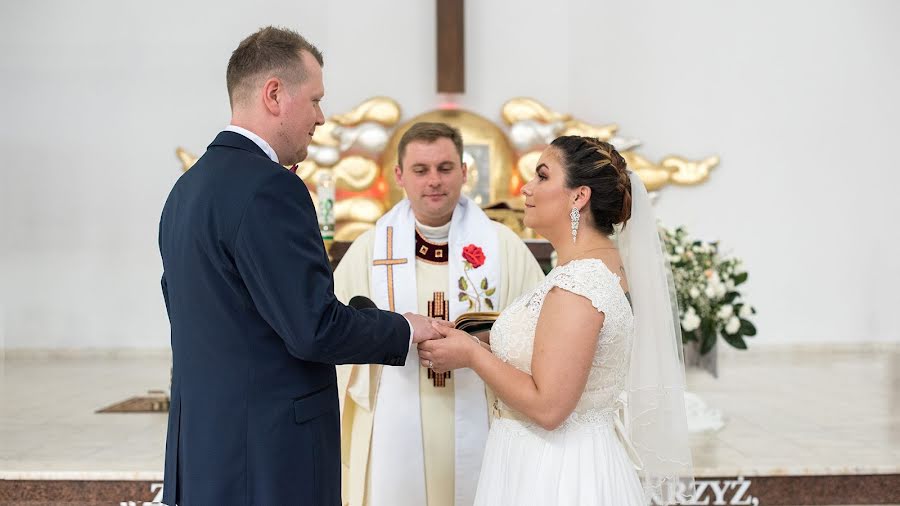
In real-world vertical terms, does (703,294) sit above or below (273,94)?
below

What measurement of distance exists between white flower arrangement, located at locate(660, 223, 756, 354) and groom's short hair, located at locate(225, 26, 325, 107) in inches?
131

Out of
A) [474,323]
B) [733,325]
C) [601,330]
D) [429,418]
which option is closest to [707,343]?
[733,325]

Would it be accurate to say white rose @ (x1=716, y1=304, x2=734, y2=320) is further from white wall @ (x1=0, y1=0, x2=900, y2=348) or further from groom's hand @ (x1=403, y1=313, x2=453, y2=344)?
groom's hand @ (x1=403, y1=313, x2=453, y2=344)

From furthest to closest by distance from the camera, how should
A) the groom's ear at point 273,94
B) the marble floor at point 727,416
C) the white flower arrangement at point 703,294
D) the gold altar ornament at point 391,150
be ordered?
the gold altar ornament at point 391,150
the white flower arrangement at point 703,294
the marble floor at point 727,416
the groom's ear at point 273,94

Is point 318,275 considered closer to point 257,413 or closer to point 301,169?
point 257,413

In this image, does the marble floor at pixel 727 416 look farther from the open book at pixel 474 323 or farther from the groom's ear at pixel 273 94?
the groom's ear at pixel 273 94

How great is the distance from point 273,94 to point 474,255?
1.30 m

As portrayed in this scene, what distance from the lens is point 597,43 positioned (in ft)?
26.0

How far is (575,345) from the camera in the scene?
7.48ft

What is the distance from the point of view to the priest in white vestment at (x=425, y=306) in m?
3.21

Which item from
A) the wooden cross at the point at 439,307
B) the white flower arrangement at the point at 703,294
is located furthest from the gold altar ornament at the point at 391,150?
the wooden cross at the point at 439,307

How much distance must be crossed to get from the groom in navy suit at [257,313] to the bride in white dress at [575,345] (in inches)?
15.4

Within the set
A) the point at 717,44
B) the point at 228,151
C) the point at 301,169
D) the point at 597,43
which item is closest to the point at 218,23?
the point at 301,169

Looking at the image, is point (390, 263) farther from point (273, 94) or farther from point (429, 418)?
point (273, 94)
